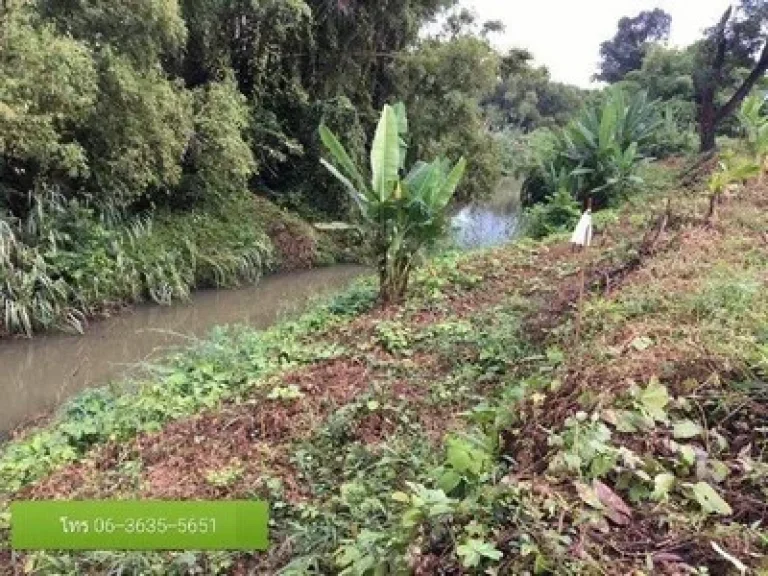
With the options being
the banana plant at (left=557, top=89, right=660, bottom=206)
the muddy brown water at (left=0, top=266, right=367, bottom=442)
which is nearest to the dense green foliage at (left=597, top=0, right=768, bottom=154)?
the banana plant at (left=557, top=89, right=660, bottom=206)

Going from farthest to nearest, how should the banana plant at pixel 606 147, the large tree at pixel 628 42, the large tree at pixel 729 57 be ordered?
the large tree at pixel 628 42 < the large tree at pixel 729 57 < the banana plant at pixel 606 147

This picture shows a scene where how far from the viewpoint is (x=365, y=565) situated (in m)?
1.83

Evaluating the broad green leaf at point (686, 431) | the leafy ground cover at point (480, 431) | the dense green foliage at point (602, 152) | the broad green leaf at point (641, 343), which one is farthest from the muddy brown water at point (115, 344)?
the dense green foliage at point (602, 152)

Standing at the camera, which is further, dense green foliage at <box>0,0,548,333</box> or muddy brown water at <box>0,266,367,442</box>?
dense green foliage at <box>0,0,548,333</box>

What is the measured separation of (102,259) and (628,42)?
36.9 m

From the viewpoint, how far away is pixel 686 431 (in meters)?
1.95

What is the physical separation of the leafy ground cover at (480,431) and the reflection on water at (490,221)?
484 cm

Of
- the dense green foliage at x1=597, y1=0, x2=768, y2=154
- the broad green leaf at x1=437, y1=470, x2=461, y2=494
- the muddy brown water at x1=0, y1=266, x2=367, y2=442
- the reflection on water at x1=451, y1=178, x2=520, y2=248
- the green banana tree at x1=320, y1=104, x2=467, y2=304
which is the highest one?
the dense green foliage at x1=597, y1=0, x2=768, y2=154

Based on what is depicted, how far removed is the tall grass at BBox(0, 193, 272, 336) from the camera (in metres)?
6.30

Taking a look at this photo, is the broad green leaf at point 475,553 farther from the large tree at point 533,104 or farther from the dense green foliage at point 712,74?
the large tree at point 533,104

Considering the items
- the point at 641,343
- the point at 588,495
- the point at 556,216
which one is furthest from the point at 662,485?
the point at 556,216

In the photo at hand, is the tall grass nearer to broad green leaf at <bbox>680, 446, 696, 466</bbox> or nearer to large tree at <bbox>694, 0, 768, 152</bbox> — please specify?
broad green leaf at <bbox>680, 446, 696, 466</bbox>

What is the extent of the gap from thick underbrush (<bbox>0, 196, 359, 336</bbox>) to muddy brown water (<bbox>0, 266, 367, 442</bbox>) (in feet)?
0.60

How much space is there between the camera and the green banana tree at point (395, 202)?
4972 mm
